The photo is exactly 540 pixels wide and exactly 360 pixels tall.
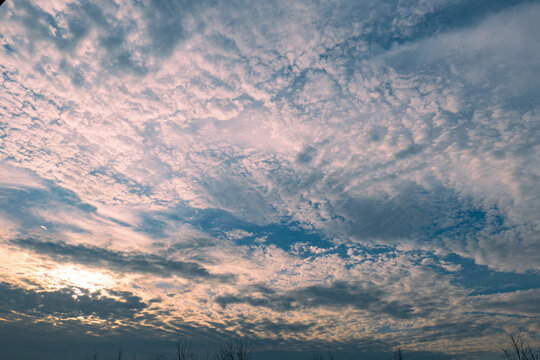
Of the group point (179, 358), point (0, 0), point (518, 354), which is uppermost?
point (0, 0)

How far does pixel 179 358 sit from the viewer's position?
213 ft

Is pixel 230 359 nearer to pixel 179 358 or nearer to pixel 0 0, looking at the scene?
pixel 179 358

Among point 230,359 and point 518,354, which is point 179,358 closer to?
point 230,359

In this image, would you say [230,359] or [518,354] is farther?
[230,359]

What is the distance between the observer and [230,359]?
203 feet

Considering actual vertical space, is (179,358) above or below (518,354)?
below

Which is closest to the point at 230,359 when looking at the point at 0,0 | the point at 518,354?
the point at 518,354

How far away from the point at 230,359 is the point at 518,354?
48.7 m

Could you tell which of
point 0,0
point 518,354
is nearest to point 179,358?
point 518,354

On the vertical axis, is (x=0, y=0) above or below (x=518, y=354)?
above

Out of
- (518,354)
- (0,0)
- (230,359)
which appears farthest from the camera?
(230,359)

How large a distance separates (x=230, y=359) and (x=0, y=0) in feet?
231

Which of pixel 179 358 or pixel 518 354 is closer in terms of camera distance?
pixel 518 354

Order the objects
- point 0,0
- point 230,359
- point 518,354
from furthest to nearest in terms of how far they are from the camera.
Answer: point 230,359 → point 518,354 → point 0,0
